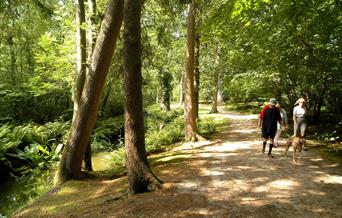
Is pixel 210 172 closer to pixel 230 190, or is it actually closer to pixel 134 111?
pixel 230 190

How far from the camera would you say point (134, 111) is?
23.0 ft

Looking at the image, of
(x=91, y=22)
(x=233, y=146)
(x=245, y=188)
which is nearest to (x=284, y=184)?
(x=245, y=188)

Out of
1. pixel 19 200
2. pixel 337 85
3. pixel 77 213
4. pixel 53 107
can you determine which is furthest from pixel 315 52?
pixel 53 107

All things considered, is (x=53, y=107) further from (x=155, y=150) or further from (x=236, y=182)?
(x=236, y=182)

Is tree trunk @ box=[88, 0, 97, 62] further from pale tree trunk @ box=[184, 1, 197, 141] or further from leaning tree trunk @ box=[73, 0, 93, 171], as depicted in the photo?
pale tree trunk @ box=[184, 1, 197, 141]

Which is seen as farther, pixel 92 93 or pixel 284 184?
pixel 92 93

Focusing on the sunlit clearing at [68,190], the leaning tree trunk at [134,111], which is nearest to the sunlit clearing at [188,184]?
the leaning tree trunk at [134,111]

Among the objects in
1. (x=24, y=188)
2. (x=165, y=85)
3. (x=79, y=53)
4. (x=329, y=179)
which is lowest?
(x=24, y=188)

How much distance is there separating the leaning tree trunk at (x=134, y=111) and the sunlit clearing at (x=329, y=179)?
3959 mm

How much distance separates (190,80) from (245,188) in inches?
292

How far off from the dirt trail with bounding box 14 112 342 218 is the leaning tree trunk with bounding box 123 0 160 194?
1.16ft

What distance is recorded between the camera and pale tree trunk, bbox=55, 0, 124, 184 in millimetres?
8719

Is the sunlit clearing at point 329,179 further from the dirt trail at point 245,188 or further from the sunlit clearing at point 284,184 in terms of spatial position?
the sunlit clearing at point 284,184

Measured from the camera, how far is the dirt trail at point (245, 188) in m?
5.83
